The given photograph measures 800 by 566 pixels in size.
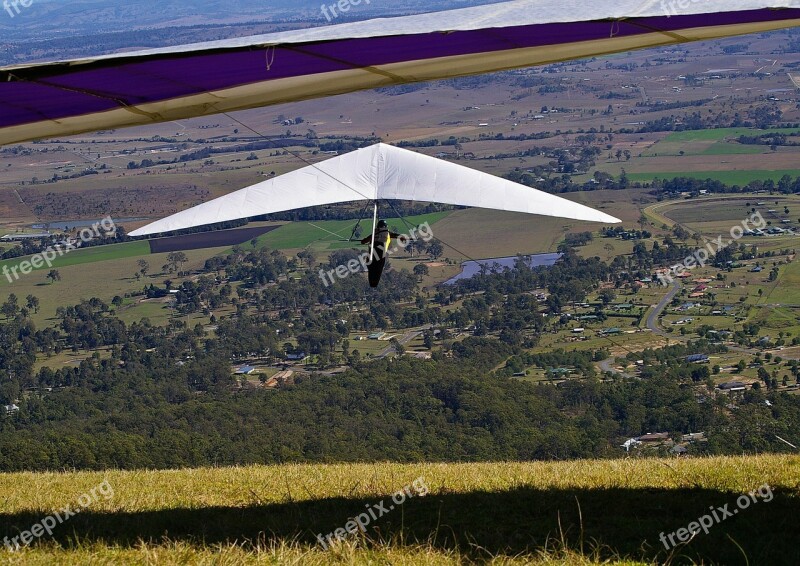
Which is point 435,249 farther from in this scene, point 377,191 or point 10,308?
point 377,191

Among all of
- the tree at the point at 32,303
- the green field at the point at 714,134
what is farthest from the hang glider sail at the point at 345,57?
the green field at the point at 714,134

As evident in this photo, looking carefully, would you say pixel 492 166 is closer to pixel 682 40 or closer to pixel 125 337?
pixel 125 337

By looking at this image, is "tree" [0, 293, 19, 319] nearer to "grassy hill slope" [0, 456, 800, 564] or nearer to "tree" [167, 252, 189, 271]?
"tree" [167, 252, 189, 271]

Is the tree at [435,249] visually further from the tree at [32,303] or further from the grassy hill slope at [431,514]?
the grassy hill slope at [431,514]

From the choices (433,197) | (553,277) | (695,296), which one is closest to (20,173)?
(553,277)

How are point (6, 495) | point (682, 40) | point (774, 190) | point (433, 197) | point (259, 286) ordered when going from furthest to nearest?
point (774, 190) → point (259, 286) → point (433, 197) → point (6, 495) → point (682, 40)

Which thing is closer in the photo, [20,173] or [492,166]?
[492,166]

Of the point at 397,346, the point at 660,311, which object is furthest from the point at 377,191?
the point at 660,311

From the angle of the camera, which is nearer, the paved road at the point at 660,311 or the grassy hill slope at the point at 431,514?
the grassy hill slope at the point at 431,514
